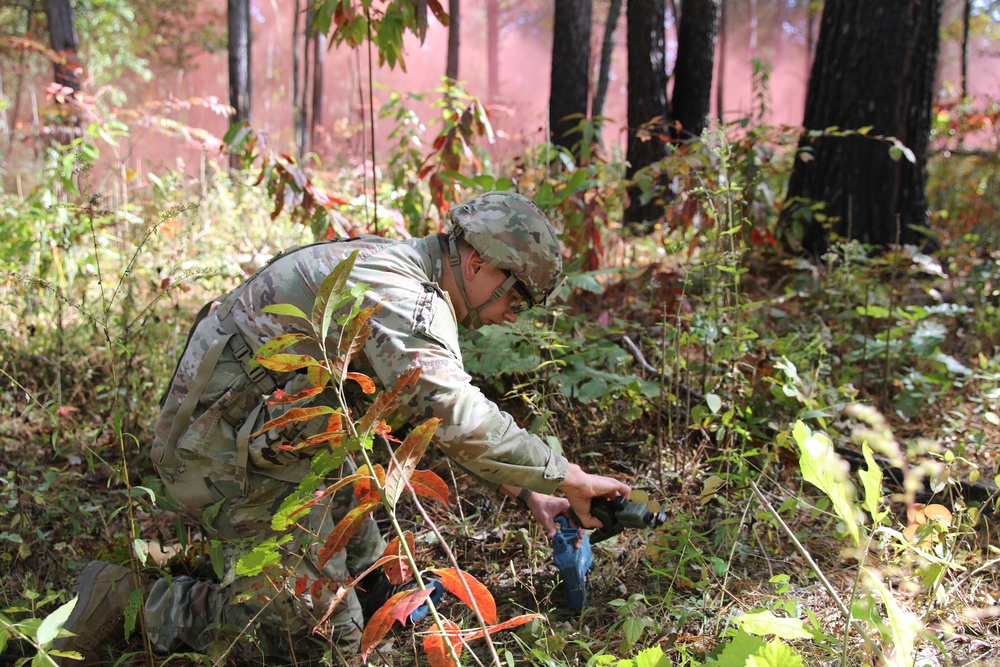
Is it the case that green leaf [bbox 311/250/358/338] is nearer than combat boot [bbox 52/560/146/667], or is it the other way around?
green leaf [bbox 311/250/358/338]

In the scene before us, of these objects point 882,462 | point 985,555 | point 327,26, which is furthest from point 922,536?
point 327,26

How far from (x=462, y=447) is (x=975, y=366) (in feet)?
9.15

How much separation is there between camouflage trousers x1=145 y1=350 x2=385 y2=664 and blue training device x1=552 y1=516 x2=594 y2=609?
2.15ft

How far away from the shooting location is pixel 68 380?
3279 millimetres

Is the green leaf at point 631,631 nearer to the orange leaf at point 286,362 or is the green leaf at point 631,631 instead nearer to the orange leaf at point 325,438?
the orange leaf at point 325,438

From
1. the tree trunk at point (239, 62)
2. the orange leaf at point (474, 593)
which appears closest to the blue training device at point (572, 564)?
the orange leaf at point (474, 593)

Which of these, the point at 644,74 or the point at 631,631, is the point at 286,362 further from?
the point at 644,74

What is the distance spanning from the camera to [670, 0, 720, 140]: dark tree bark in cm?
636

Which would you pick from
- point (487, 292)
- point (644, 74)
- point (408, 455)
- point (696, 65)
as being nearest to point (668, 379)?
point (487, 292)

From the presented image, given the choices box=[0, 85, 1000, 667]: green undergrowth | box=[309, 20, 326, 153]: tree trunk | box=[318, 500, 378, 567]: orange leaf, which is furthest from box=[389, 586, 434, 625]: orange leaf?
box=[309, 20, 326, 153]: tree trunk

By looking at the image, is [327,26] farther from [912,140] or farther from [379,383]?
[912,140]

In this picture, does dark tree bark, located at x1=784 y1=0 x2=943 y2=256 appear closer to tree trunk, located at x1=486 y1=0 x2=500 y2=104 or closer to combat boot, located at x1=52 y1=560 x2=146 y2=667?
combat boot, located at x1=52 y1=560 x2=146 y2=667

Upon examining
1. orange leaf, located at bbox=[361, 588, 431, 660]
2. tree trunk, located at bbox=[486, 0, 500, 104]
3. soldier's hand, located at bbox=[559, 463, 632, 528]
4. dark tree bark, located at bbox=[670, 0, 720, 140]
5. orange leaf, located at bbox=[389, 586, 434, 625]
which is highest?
tree trunk, located at bbox=[486, 0, 500, 104]

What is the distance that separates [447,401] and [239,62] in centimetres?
880
